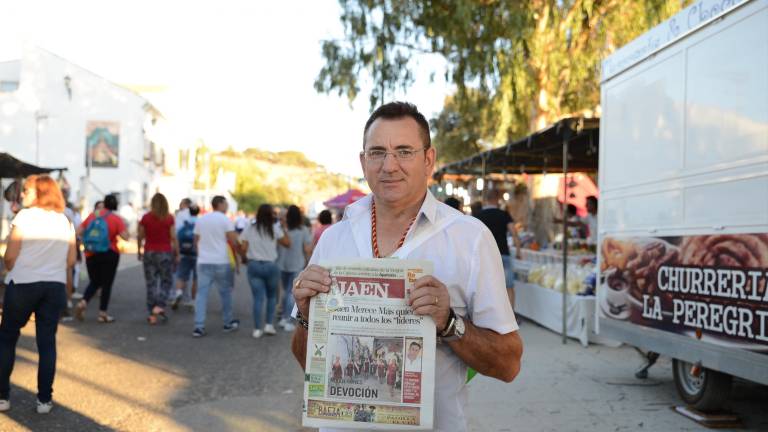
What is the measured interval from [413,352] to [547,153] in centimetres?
1365

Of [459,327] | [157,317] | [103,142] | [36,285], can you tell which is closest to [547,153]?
[157,317]

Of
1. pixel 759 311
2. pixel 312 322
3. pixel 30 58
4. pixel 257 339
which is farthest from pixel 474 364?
pixel 30 58

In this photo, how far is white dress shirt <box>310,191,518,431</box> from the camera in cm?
235

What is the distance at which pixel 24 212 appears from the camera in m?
6.49

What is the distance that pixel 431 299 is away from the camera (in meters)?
2.13

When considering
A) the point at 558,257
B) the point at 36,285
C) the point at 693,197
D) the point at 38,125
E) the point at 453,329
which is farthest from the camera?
the point at 38,125

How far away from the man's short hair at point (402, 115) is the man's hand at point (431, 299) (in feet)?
1.90

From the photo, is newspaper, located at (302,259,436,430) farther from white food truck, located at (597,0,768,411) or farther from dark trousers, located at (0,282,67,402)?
dark trousers, located at (0,282,67,402)

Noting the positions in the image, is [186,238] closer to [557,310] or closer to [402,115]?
[557,310]

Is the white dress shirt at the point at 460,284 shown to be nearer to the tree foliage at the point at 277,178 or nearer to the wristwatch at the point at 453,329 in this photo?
the wristwatch at the point at 453,329

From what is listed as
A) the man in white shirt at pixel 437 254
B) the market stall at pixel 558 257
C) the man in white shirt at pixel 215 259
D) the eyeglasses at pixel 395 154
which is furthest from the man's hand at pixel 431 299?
the man in white shirt at pixel 215 259

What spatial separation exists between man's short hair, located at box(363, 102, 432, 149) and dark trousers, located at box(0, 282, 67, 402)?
4807mm

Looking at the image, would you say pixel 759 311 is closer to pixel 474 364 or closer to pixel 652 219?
pixel 652 219

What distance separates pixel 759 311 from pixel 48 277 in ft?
18.1
